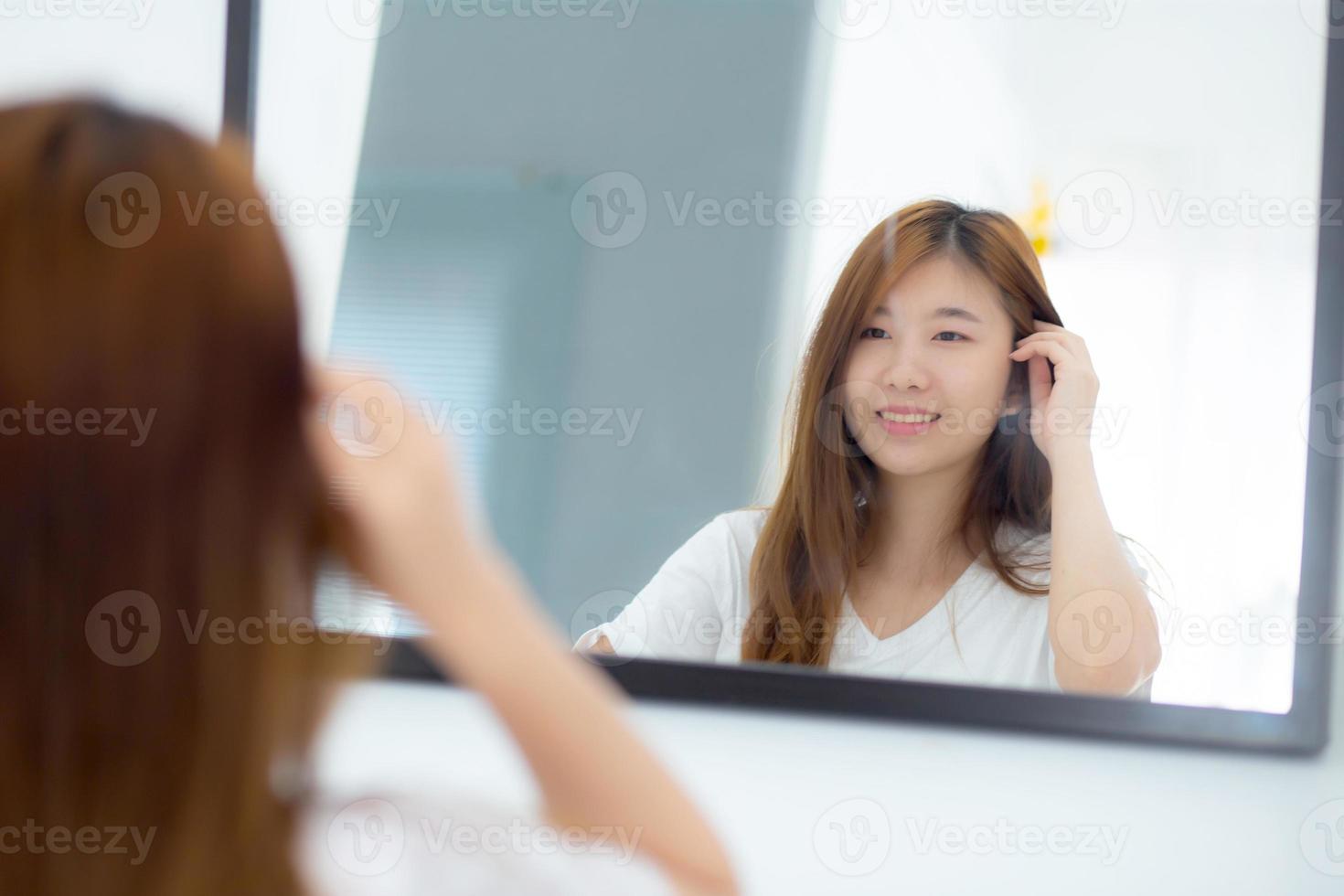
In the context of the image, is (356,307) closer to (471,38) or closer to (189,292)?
(471,38)

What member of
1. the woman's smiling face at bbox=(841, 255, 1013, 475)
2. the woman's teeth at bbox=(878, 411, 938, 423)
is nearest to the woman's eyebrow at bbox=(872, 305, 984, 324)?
the woman's smiling face at bbox=(841, 255, 1013, 475)

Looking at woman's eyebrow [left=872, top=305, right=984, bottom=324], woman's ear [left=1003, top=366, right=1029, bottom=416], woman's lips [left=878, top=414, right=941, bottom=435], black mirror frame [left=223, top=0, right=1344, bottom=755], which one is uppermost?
woman's eyebrow [left=872, top=305, right=984, bottom=324]

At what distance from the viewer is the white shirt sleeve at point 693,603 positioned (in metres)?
1.36

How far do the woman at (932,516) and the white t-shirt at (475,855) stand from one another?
0.82m

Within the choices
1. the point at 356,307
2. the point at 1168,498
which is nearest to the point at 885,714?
the point at 1168,498

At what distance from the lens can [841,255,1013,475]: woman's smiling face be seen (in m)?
1.31

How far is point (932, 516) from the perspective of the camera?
4.42ft

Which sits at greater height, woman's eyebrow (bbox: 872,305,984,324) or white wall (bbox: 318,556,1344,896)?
woman's eyebrow (bbox: 872,305,984,324)

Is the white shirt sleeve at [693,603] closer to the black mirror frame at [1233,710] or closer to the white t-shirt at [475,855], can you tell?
the black mirror frame at [1233,710]

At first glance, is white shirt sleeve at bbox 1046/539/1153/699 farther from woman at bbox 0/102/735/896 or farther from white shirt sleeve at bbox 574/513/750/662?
woman at bbox 0/102/735/896

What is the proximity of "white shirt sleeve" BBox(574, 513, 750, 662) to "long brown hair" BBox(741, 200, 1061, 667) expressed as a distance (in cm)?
3

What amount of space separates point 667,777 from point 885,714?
866mm

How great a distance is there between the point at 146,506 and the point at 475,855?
215 mm

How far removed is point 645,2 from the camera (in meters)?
1.42
